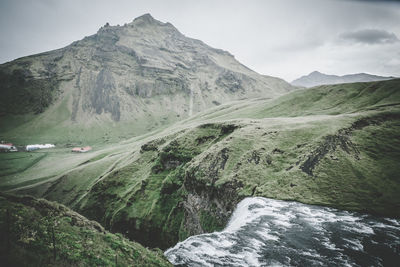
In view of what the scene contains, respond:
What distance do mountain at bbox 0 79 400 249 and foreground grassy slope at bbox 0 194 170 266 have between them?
23.2 m

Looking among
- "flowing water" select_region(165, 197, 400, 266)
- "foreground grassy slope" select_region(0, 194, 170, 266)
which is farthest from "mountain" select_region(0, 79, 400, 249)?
"foreground grassy slope" select_region(0, 194, 170, 266)

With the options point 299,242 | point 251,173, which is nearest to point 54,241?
point 299,242

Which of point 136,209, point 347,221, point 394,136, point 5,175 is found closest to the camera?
point 347,221

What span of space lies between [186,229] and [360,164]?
36591 mm

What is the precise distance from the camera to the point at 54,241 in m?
11.5

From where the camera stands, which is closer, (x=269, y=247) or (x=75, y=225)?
(x=75, y=225)

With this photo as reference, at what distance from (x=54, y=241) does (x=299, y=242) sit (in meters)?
20.3

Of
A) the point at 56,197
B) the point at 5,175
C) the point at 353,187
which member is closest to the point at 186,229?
the point at 353,187

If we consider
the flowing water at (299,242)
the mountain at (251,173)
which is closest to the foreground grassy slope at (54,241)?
the flowing water at (299,242)

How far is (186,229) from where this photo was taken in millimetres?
45375

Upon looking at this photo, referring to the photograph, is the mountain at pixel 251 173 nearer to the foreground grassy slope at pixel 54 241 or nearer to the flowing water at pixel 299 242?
the flowing water at pixel 299 242

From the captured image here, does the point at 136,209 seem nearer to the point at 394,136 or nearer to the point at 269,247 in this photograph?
the point at 269,247

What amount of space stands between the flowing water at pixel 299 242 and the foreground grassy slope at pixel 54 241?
193 inches

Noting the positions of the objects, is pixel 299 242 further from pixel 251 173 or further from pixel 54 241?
pixel 54 241
